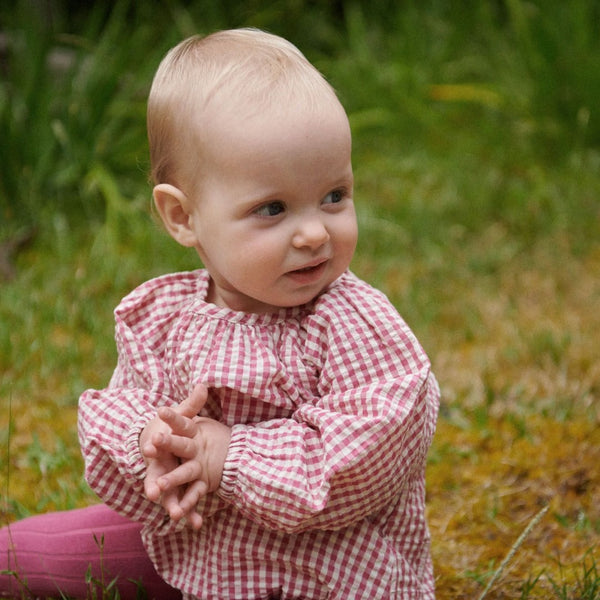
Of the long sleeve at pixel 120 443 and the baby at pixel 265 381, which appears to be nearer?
the baby at pixel 265 381

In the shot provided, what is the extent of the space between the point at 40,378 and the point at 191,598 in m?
1.53

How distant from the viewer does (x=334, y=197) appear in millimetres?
1779

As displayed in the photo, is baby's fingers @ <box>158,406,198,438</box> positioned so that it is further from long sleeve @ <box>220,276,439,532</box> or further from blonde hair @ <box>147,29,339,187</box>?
blonde hair @ <box>147,29,339,187</box>

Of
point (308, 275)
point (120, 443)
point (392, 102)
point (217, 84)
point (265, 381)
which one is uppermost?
point (217, 84)

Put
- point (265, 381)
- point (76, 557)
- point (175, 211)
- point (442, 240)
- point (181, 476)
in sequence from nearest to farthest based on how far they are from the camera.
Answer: point (181, 476), point (265, 381), point (175, 211), point (76, 557), point (442, 240)

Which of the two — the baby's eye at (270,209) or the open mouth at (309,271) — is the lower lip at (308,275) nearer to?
the open mouth at (309,271)

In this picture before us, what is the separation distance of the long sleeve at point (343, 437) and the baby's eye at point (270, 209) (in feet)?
0.68

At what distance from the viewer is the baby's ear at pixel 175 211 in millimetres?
1826

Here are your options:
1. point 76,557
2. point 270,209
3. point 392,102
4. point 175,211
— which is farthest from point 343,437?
point 392,102

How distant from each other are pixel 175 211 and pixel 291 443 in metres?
0.51

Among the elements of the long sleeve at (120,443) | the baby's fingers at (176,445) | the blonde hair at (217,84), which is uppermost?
the blonde hair at (217,84)

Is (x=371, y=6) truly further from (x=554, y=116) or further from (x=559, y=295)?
(x=559, y=295)

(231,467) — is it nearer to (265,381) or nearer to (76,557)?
(265,381)

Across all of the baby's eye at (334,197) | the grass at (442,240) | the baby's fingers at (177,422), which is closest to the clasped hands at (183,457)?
the baby's fingers at (177,422)
